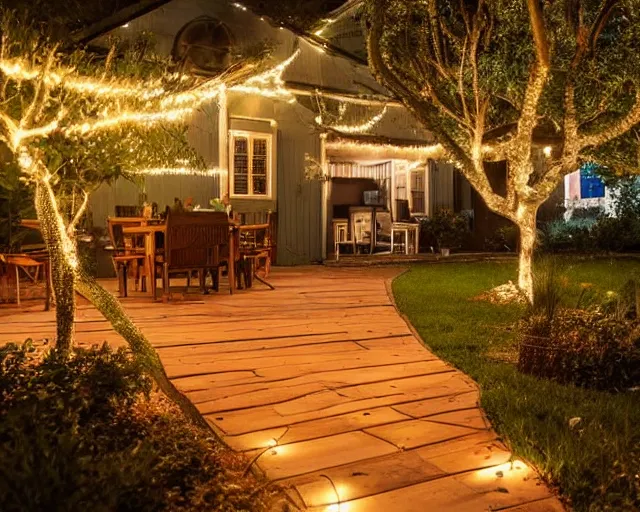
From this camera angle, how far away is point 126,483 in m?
2.38

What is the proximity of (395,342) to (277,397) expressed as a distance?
178 centimetres

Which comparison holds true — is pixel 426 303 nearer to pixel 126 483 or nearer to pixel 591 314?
pixel 591 314

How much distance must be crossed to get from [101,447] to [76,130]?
3058 millimetres

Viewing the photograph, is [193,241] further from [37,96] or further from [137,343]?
[137,343]

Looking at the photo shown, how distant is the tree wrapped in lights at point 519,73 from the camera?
297 inches

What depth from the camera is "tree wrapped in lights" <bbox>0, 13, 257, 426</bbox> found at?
4277 mm

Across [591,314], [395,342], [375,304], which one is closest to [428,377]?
[395,342]

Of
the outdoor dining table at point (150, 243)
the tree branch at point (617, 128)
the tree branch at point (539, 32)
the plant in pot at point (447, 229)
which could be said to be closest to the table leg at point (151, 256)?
the outdoor dining table at point (150, 243)

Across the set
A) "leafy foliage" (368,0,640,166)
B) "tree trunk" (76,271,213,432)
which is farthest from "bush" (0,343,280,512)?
"leafy foliage" (368,0,640,166)

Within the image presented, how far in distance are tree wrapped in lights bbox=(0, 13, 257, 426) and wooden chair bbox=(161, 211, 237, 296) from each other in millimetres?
818

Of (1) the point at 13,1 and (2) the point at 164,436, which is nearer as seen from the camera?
(2) the point at 164,436

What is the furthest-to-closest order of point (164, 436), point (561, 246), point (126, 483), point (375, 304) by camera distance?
1. point (561, 246)
2. point (375, 304)
3. point (164, 436)
4. point (126, 483)

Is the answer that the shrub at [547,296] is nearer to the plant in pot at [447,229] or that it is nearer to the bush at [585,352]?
the bush at [585,352]

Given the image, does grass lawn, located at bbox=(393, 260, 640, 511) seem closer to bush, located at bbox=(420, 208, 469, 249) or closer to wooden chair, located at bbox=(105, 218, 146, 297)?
wooden chair, located at bbox=(105, 218, 146, 297)
